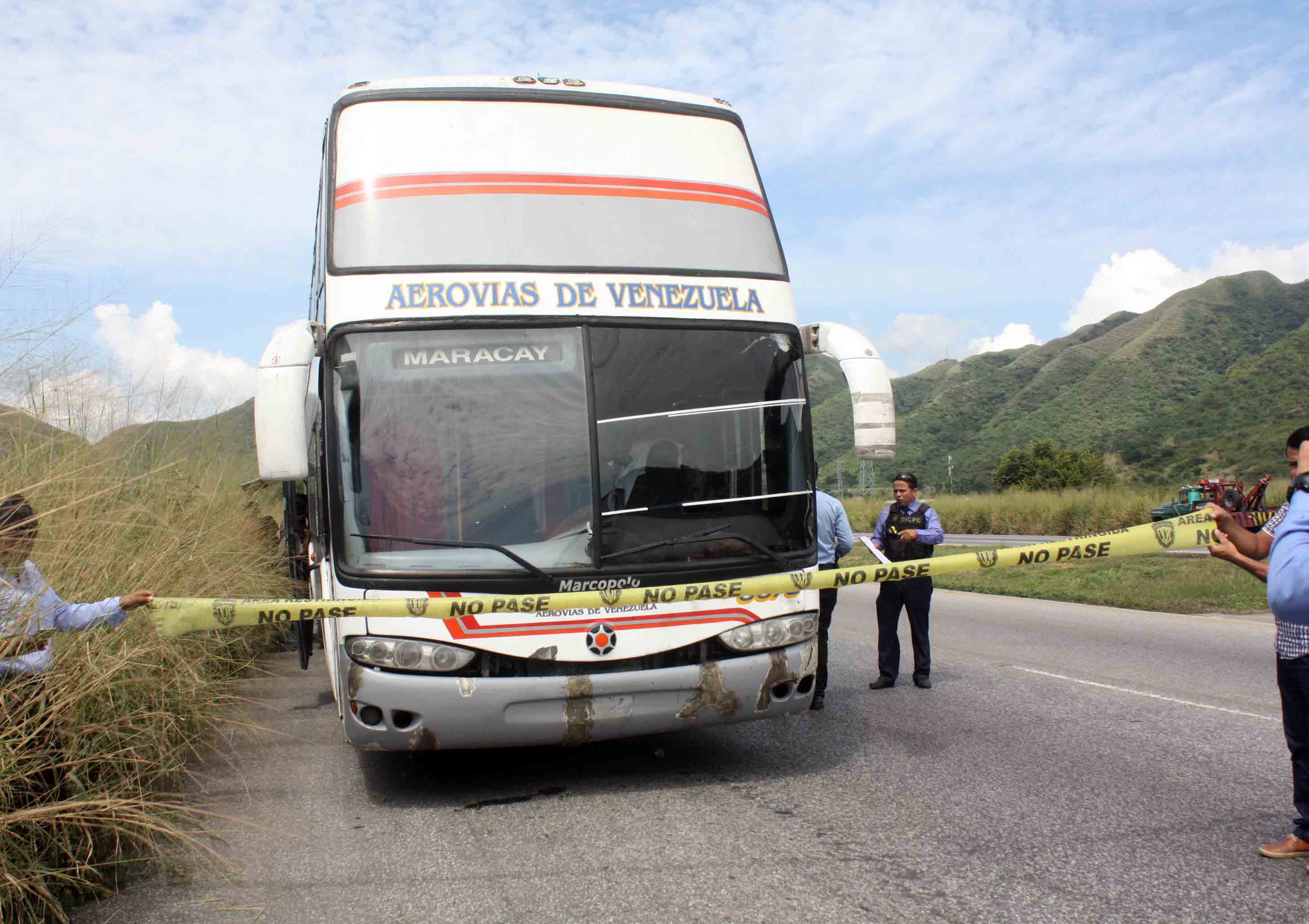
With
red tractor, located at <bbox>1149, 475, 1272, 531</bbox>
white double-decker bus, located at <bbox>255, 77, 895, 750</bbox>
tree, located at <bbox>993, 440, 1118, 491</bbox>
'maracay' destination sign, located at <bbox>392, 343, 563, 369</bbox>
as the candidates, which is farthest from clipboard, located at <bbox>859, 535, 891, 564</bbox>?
tree, located at <bbox>993, 440, 1118, 491</bbox>

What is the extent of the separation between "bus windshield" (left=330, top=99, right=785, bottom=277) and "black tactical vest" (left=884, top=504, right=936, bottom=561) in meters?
3.09

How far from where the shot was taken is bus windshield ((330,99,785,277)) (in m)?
5.95

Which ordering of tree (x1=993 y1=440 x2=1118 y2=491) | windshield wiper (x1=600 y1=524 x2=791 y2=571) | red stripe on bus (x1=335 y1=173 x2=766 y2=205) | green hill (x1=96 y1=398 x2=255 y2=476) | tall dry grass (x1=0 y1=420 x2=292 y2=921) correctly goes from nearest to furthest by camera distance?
tall dry grass (x1=0 y1=420 x2=292 y2=921)
windshield wiper (x1=600 y1=524 x2=791 y2=571)
red stripe on bus (x1=335 y1=173 x2=766 y2=205)
green hill (x1=96 y1=398 x2=255 y2=476)
tree (x1=993 y1=440 x2=1118 y2=491)

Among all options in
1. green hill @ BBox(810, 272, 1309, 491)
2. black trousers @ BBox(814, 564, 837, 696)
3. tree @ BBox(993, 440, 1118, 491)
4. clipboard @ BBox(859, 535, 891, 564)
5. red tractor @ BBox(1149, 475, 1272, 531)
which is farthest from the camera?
green hill @ BBox(810, 272, 1309, 491)

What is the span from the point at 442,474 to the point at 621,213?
1915 mm

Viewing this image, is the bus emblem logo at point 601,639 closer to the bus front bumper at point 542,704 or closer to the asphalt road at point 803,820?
the bus front bumper at point 542,704

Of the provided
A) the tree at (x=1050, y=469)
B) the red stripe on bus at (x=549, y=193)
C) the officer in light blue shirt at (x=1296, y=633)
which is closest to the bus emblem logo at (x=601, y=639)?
Result: the red stripe on bus at (x=549, y=193)

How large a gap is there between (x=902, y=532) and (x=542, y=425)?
403 centimetres

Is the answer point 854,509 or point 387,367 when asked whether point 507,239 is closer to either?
point 387,367

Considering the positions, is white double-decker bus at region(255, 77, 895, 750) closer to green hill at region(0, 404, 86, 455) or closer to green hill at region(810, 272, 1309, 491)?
green hill at region(0, 404, 86, 455)

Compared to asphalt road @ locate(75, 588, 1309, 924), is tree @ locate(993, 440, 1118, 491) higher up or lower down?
higher up

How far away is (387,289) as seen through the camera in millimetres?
5711

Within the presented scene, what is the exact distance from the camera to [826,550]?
805 centimetres

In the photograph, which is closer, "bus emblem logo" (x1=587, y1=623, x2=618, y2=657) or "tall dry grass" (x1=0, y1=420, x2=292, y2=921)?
"tall dry grass" (x1=0, y1=420, x2=292, y2=921)
